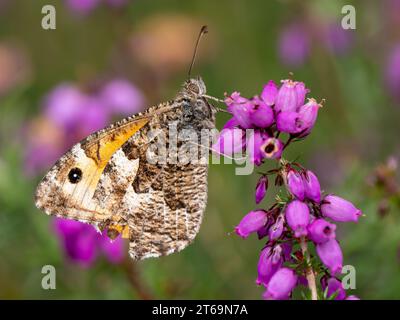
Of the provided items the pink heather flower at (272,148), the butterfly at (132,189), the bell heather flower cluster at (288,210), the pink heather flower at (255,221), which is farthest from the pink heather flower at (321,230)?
the butterfly at (132,189)

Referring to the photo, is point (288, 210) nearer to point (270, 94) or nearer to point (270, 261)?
point (270, 261)

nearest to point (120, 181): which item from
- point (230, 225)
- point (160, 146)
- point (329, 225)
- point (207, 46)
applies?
point (160, 146)

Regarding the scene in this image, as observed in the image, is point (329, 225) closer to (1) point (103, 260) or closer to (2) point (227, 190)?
(1) point (103, 260)

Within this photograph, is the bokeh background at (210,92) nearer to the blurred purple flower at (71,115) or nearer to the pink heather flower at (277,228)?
the blurred purple flower at (71,115)

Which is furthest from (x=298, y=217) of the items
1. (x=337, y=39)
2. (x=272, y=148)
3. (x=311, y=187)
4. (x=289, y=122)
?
(x=337, y=39)

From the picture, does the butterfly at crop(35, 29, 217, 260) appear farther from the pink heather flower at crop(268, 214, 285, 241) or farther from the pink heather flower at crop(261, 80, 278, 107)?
the pink heather flower at crop(268, 214, 285, 241)

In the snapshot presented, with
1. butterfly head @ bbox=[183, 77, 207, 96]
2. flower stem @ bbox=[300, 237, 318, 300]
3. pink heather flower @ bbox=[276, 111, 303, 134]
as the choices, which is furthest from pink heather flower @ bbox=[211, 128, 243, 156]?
butterfly head @ bbox=[183, 77, 207, 96]
